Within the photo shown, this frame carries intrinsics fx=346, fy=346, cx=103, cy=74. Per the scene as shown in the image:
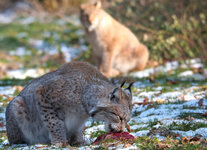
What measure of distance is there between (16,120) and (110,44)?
6.48 m

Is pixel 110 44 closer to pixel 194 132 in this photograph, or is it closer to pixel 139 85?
pixel 139 85

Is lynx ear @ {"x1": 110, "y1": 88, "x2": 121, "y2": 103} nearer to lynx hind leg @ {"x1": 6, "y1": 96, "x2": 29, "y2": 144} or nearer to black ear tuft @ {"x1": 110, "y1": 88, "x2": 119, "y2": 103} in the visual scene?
black ear tuft @ {"x1": 110, "y1": 88, "x2": 119, "y2": 103}

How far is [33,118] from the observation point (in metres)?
4.32

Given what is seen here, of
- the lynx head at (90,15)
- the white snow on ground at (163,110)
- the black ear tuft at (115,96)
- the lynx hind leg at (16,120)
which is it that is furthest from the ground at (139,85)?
the lynx head at (90,15)

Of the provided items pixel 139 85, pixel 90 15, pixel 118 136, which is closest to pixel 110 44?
pixel 90 15

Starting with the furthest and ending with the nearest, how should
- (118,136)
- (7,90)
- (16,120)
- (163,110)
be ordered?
(7,90), (163,110), (16,120), (118,136)

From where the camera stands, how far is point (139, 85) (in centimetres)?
809

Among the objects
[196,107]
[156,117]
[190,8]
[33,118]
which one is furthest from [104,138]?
[190,8]

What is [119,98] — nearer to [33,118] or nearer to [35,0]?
[33,118]

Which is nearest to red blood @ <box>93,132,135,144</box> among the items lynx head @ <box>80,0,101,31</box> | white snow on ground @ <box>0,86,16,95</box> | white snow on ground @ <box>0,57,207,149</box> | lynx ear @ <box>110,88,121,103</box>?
white snow on ground @ <box>0,57,207,149</box>

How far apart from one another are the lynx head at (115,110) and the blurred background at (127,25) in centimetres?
723

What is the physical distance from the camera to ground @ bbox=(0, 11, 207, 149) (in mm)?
3959

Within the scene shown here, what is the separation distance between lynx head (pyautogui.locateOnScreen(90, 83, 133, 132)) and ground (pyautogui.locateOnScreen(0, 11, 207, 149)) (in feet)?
0.87

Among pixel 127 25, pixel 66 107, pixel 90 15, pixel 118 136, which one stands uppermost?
pixel 127 25
